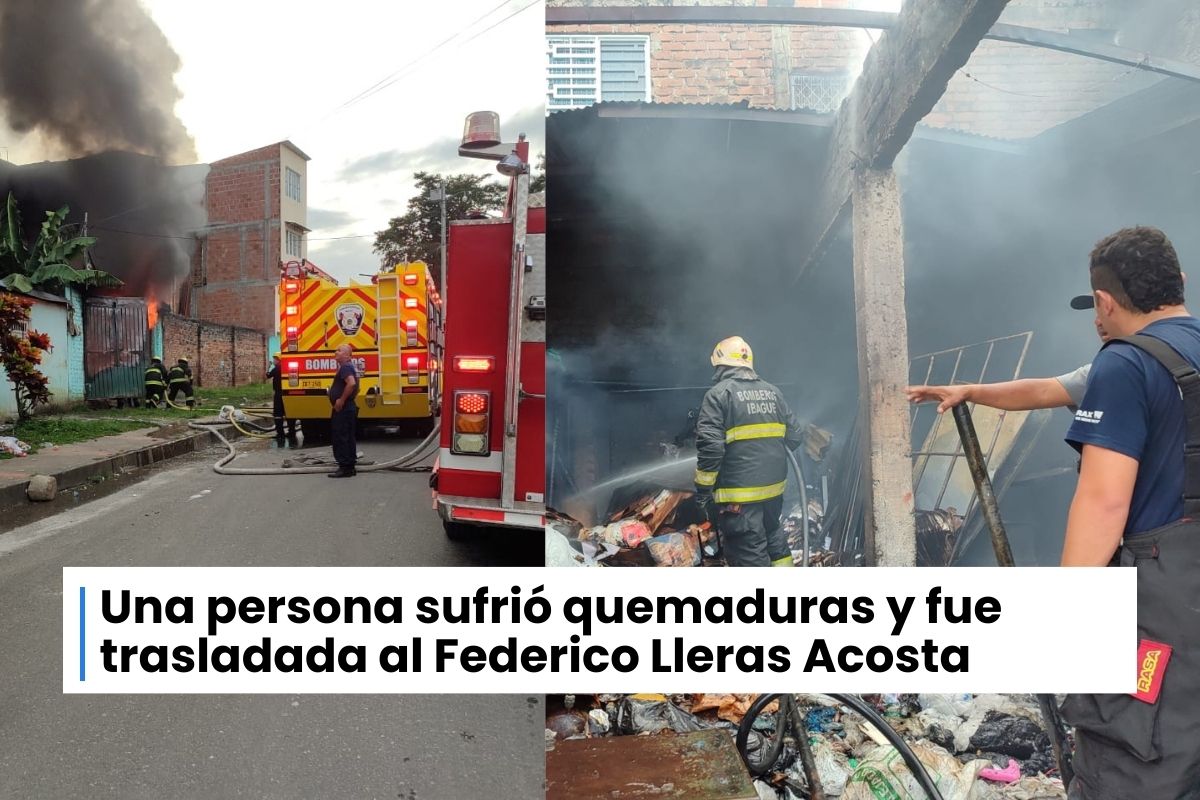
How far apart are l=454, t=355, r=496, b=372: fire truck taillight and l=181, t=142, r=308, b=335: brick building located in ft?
2.34

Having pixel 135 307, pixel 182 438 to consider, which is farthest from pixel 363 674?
pixel 135 307

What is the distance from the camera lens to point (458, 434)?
2955 millimetres

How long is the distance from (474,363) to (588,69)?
111 cm

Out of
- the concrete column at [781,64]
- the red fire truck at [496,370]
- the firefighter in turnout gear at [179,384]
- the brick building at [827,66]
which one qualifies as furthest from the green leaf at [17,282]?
the concrete column at [781,64]

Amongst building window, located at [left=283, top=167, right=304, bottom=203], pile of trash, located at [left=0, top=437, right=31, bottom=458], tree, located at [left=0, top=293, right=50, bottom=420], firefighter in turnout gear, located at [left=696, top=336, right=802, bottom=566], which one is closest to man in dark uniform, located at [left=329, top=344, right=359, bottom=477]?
pile of trash, located at [left=0, top=437, right=31, bottom=458]

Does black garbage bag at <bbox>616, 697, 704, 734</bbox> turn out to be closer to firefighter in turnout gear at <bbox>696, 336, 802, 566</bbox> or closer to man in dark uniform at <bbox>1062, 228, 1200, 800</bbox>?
firefighter in turnout gear at <bbox>696, 336, 802, 566</bbox>

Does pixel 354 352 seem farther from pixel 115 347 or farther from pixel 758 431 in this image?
pixel 758 431

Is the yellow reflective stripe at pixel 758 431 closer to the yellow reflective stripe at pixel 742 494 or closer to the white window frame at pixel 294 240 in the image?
the yellow reflective stripe at pixel 742 494

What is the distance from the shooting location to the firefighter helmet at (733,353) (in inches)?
91.4

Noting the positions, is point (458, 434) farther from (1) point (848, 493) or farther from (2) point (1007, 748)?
(2) point (1007, 748)

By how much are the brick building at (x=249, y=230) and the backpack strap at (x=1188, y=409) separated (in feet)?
7.69

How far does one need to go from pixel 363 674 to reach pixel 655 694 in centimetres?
80

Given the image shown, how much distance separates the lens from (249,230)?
3.54m

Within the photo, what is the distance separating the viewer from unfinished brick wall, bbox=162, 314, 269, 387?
29.8ft
